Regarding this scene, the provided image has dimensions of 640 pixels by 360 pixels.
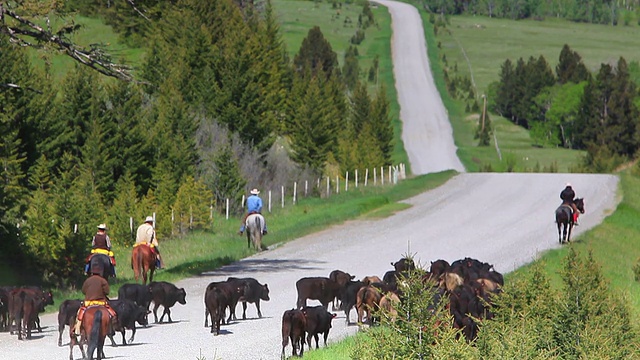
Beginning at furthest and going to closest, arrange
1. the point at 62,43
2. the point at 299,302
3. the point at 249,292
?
1. the point at 62,43
2. the point at 299,302
3. the point at 249,292

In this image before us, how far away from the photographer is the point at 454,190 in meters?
53.9

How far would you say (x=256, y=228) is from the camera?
33.1 meters

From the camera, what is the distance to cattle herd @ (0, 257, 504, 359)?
1731 centimetres

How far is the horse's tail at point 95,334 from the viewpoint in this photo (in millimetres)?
16266

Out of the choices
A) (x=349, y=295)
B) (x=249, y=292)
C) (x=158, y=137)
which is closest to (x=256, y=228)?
(x=249, y=292)

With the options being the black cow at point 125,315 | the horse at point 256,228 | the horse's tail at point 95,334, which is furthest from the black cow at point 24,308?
the horse at point 256,228

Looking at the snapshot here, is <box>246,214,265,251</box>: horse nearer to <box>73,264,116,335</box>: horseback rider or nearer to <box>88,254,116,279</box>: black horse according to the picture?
<box>88,254,116,279</box>: black horse

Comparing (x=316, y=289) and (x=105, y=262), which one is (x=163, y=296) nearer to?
(x=105, y=262)

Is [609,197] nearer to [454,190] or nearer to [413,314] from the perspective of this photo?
[454,190]

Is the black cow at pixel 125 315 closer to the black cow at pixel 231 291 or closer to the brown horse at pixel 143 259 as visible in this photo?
the black cow at pixel 231 291

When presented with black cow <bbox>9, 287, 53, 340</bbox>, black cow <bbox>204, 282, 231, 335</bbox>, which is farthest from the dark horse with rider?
black cow <bbox>9, 287, 53, 340</bbox>

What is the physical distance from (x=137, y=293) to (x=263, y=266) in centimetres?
913

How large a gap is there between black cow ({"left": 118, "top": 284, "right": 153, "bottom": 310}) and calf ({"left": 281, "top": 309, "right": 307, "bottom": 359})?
15.5 ft

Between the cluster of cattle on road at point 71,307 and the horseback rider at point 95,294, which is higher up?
the horseback rider at point 95,294
